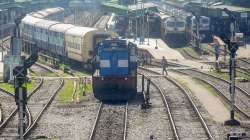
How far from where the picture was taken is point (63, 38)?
57219mm

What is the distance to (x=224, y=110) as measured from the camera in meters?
34.5

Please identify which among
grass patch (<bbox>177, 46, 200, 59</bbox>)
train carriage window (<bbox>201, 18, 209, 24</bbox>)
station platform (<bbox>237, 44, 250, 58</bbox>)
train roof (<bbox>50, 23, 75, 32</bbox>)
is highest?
train roof (<bbox>50, 23, 75, 32</bbox>)

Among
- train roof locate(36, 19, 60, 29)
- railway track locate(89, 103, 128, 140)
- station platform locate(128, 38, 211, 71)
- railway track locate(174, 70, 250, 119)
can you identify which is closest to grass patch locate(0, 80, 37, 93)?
railway track locate(89, 103, 128, 140)

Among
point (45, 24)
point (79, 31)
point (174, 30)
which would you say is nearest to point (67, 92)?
point (79, 31)

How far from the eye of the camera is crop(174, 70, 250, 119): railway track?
3487cm

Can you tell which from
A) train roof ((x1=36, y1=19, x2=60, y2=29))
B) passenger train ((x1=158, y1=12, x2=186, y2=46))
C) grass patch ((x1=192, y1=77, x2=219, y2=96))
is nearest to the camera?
grass patch ((x1=192, y1=77, x2=219, y2=96))

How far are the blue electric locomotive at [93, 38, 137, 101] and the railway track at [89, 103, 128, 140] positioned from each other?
83.5 inches

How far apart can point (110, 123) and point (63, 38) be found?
27.3 metres

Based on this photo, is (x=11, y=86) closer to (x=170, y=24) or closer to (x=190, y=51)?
(x=190, y=51)

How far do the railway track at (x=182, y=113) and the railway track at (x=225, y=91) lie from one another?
2329 millimetres

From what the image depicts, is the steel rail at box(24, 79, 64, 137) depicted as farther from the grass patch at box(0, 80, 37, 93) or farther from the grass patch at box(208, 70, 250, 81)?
the grass patch at box(208, 70, 250, 81)

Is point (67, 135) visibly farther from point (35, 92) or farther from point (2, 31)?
point (2, 31)

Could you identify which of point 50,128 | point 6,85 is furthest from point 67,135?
point 6,85

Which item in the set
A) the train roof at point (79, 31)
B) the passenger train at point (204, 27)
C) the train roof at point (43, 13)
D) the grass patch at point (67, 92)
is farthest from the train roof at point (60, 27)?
the passenger train at point (204, 27)
